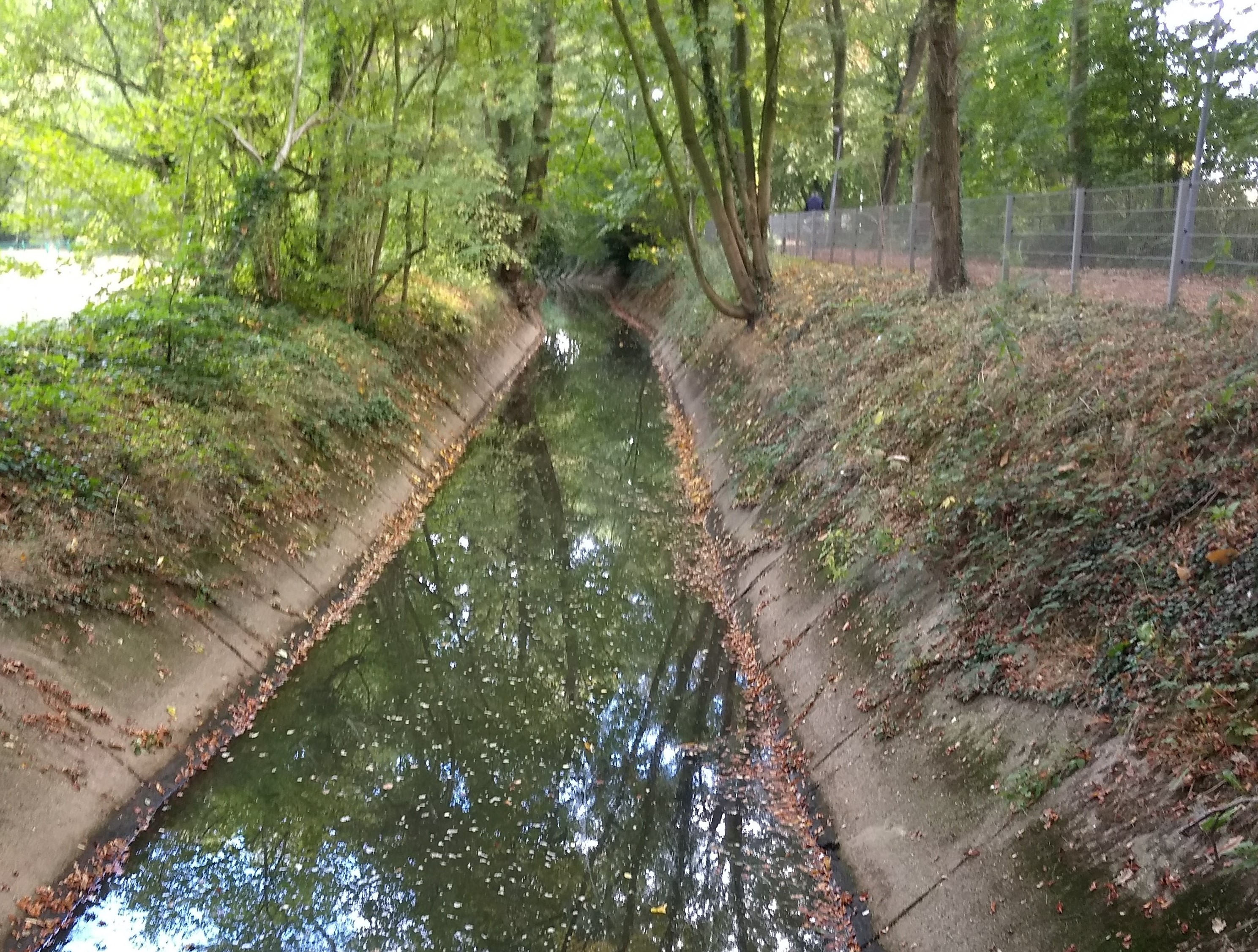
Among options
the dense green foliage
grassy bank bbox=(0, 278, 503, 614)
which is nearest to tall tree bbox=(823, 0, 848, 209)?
the dense green foliage

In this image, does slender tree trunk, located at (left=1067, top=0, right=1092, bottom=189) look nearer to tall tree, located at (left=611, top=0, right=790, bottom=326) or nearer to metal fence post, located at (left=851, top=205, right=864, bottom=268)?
metal fence post, located at (left=851, top=205, right=864, bottom=268)

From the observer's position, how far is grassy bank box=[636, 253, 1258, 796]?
519cm

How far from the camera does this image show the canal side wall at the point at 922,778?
489 centimetres

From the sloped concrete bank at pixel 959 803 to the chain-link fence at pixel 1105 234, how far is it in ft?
11.8

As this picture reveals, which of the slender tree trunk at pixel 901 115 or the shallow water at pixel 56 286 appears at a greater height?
the slender tree trunk at pixel 901 115

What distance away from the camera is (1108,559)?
620 cm

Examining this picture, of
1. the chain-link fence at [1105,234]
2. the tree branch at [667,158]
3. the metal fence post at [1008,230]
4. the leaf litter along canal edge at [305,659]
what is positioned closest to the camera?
the leaf litter along canal edge at [305,659]

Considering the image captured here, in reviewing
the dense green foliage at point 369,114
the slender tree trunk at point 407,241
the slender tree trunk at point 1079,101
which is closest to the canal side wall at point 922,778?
the dense green foliage at point 369,114

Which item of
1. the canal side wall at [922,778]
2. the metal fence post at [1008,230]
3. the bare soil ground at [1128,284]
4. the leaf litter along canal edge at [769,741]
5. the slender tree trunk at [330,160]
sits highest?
the slender tree trunk at [330,160]

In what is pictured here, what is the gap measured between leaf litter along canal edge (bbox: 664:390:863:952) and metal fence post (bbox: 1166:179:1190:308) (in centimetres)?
556

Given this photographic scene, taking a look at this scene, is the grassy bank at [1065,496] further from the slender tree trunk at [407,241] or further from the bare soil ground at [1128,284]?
the slender tree trunk at [407,241]

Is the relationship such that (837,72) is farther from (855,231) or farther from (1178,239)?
(1178,239)

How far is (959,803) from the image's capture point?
5723 mm

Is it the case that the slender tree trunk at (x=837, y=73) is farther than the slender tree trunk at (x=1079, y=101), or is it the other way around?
the slender tree trunk at (x=837, y=73)
